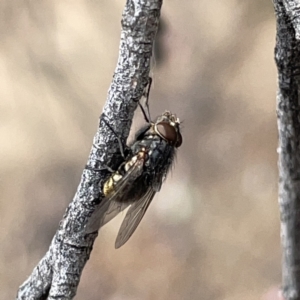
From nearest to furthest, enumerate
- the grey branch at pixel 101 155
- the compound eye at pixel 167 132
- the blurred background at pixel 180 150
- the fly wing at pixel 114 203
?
the grey branch at pixel 101 155 < the fly wing at pixel 114 203 < the compound eye at pixel 167 132 < the blurred background at pixel 180 150

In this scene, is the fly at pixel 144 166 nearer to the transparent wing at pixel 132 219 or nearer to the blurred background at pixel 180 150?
the transparent wing at pixel 132 219

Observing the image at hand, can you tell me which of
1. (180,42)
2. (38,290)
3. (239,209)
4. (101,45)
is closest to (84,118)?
(101,45)

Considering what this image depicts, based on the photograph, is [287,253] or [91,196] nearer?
[91,196]

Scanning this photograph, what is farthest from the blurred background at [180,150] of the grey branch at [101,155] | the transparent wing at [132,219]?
the grey branch at [101,155]

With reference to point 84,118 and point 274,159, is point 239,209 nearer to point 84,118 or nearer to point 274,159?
point 274,159

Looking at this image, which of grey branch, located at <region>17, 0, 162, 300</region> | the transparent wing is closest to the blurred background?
the transparent wing

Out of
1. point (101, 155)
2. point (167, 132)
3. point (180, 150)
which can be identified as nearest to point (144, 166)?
point (167, 132)
